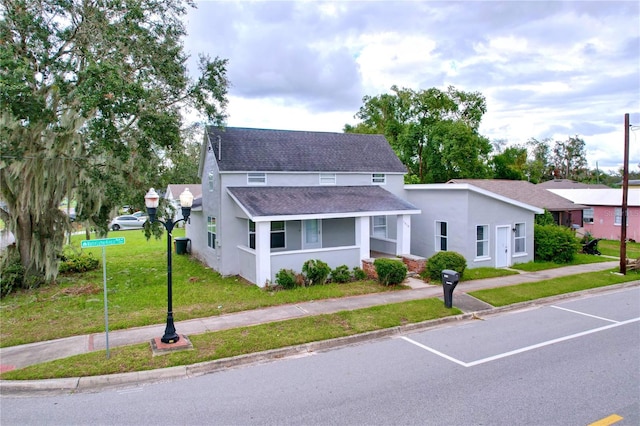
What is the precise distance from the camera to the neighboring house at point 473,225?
17.8 meters

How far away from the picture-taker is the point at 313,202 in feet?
56.7

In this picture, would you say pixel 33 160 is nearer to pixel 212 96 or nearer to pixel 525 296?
pixel 212 96

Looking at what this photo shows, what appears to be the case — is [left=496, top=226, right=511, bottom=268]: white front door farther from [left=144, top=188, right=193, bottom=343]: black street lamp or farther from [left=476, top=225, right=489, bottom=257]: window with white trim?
[left=144, top=188, right=193, bottom=343]: black street lamp

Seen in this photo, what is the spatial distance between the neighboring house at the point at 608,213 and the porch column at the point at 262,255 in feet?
84.6

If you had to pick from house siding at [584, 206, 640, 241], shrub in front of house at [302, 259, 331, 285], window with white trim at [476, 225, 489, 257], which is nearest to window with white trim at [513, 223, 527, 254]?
window with white trim at [476, 225, 489, 257]

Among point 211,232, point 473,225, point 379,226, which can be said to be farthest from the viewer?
point 379,226

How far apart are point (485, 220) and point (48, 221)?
17294 mm

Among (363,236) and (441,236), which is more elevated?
(363,236)

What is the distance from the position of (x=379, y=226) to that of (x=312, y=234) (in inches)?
162

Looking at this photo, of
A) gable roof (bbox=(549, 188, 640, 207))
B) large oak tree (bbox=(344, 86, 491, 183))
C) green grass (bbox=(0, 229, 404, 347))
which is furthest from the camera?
large oak tree (bbox=(344, 86, 491, 183))

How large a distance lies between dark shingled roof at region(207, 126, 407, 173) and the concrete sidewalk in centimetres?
695

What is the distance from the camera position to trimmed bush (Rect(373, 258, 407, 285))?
48.5 feet

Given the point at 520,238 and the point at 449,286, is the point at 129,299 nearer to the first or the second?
the point at 449,286

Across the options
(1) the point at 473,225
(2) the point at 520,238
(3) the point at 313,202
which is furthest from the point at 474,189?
(3) the point at 313,202
